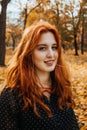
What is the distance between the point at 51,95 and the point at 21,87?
0.34 metres

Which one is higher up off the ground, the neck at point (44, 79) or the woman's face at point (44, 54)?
the woman's face at point (44, 54)

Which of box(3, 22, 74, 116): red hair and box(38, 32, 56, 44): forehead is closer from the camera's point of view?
box(3, 22, 74, 116): red hair

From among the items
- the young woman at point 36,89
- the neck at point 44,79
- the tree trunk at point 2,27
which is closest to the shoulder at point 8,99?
the young woman at point 36,89

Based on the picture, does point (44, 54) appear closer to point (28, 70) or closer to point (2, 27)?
point (28, 70)

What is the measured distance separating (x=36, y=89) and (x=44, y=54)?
0.32 metres

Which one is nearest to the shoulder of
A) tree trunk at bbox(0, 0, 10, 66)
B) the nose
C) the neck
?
the neck

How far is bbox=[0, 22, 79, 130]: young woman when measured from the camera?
9.38 ft

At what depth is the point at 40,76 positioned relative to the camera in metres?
3.11

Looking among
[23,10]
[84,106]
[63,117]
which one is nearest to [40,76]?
[63,117]

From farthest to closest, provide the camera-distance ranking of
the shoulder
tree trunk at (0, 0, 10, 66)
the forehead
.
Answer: tree trunk at (0, 0, 10, 66) → the forehead → the shoulder

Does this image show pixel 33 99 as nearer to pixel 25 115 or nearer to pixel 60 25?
pixel 25 115

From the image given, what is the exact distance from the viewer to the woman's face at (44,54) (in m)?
3.04

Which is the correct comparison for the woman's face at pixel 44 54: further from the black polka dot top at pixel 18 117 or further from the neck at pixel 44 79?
the black polka dot top at pixel 18 117

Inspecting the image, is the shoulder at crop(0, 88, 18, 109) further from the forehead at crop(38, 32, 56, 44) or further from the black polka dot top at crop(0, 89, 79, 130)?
the forehead at crop(38, 32, 56, 44)
